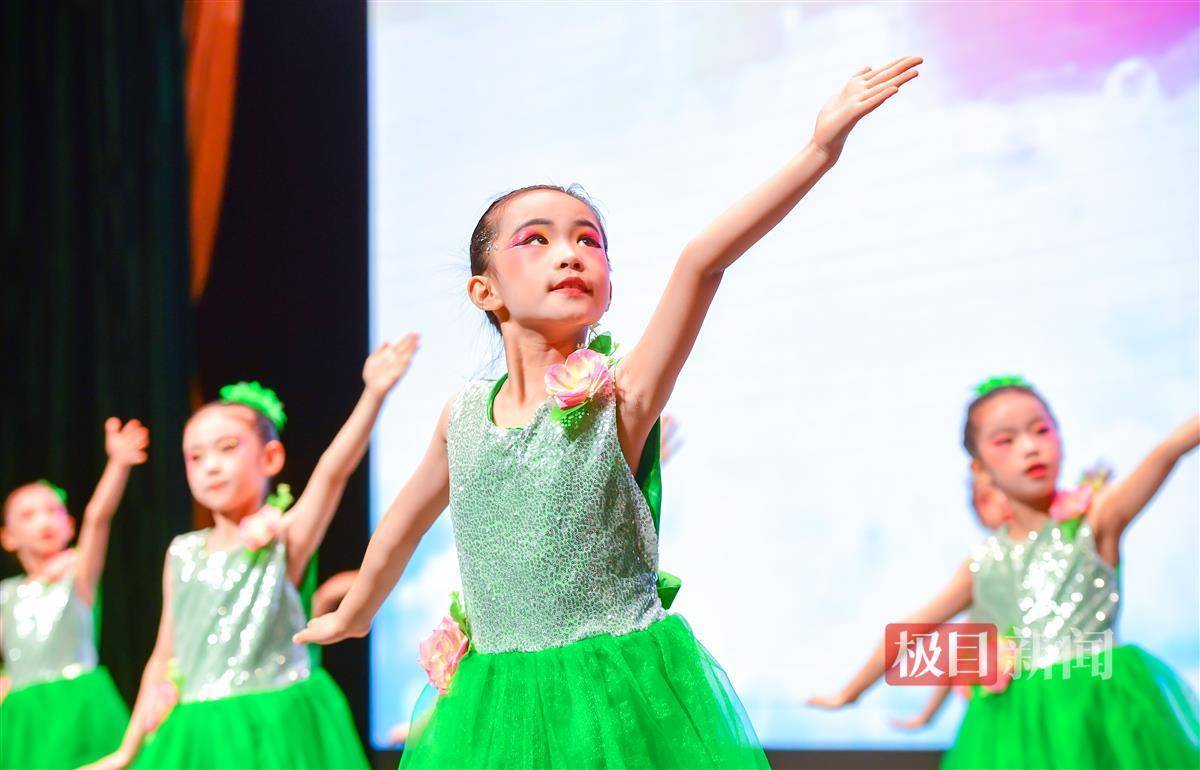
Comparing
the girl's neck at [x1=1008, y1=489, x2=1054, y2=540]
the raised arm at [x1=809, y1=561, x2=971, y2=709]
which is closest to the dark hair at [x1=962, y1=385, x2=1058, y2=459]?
the girl's neck at [x1=1008, y1=489, x2=1054, y2=540]

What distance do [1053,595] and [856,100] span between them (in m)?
1.73

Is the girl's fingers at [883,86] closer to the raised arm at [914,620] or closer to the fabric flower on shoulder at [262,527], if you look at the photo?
the raised arm at [914,620]

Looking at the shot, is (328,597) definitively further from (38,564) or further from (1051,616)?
(1051,616)

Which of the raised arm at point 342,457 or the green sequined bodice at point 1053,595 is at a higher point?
the raised arm at point 342,457

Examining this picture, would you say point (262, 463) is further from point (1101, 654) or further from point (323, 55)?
point (1101, 654)

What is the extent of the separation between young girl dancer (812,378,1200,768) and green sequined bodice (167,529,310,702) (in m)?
1.26

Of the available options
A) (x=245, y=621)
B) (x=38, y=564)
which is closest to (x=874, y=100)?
(x=245, y=621)

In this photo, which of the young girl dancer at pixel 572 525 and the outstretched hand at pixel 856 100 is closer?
the outstretched hand at pixel 856 100

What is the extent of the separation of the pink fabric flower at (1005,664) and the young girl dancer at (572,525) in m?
1.32

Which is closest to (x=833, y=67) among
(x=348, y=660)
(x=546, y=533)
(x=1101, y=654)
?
(x=1101, y=654)

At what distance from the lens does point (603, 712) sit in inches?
58.7

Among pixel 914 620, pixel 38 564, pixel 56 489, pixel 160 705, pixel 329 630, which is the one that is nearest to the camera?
pixel 329 630

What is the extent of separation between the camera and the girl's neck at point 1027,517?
282 cm

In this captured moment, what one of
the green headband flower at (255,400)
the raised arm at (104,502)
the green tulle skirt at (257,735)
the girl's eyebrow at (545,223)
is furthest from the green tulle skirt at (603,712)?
the raised arm at (104,502)
